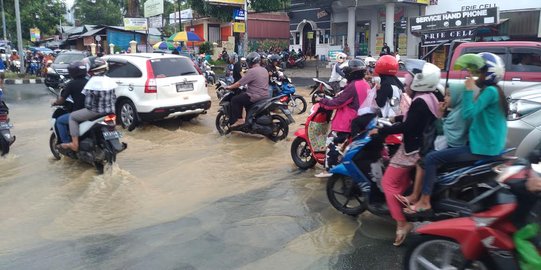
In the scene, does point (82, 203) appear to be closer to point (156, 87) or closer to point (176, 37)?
point (156, 87)

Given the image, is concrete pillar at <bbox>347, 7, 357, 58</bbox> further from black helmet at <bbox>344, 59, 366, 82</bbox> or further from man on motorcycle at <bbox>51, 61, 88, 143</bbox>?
black helmet at <bbox>344, 59, 366, 82</bbox>

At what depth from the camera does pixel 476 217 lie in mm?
3104

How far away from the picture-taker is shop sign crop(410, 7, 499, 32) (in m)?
15.3

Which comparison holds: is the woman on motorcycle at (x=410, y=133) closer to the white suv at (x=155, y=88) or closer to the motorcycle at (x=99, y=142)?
the motorcycle at (x=99, y=142)

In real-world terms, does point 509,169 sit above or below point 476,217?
above

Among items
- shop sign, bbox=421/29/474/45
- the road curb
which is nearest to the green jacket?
shop sign, bbox=421/29/474/45

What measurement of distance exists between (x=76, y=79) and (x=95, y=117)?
0.71 meters

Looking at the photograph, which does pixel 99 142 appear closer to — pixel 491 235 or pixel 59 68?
pixel 491 235

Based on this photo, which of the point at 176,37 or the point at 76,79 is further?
the point at 176,37

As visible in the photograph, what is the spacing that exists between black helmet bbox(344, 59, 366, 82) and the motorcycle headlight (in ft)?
6.36

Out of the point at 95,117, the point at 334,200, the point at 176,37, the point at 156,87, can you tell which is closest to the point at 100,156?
the point at 95,117

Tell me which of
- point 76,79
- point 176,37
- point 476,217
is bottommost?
point 476,217

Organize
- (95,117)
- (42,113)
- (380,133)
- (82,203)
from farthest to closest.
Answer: (42,113) < (95,117) < (82,203) < (380,133)

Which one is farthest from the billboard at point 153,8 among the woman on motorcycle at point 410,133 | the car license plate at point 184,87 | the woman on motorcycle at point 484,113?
the woman on motorcycle at point 484,113
